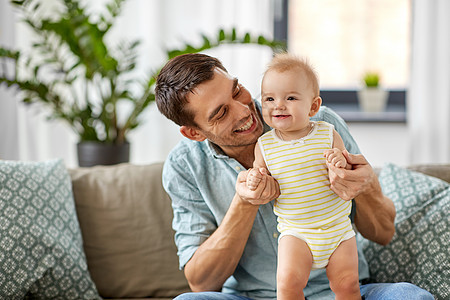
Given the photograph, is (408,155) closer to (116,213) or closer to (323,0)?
(323,0)

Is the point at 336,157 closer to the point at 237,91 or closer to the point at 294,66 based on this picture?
the point at 294,66

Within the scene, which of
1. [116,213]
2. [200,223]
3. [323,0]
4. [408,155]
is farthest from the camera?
[323,0]

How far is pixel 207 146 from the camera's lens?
1741 mm

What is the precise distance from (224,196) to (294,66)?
0.51 m

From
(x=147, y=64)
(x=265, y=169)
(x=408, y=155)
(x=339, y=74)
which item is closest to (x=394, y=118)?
(x=408, y=155)

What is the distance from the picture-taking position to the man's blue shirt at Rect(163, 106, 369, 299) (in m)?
1.67

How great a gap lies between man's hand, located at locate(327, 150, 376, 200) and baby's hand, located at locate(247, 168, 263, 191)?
0.17 meters

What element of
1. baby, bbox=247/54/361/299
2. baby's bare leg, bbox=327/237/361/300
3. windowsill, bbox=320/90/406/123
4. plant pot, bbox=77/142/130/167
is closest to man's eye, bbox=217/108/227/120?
baby, bbox=247/54/361/299

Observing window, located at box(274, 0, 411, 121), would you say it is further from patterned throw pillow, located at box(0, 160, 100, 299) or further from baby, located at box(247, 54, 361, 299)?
baby, located at box(247, 54, 361, 299)

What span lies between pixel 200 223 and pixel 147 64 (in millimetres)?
2049

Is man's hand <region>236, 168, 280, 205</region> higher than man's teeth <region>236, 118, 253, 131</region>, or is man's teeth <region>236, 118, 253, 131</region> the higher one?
man's teeth <region>236, 118, 253, 131</region>

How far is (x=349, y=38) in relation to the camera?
12.4 ft

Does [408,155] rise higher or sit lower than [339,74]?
lower

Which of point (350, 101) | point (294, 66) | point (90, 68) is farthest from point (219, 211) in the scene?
point (350, 101)
